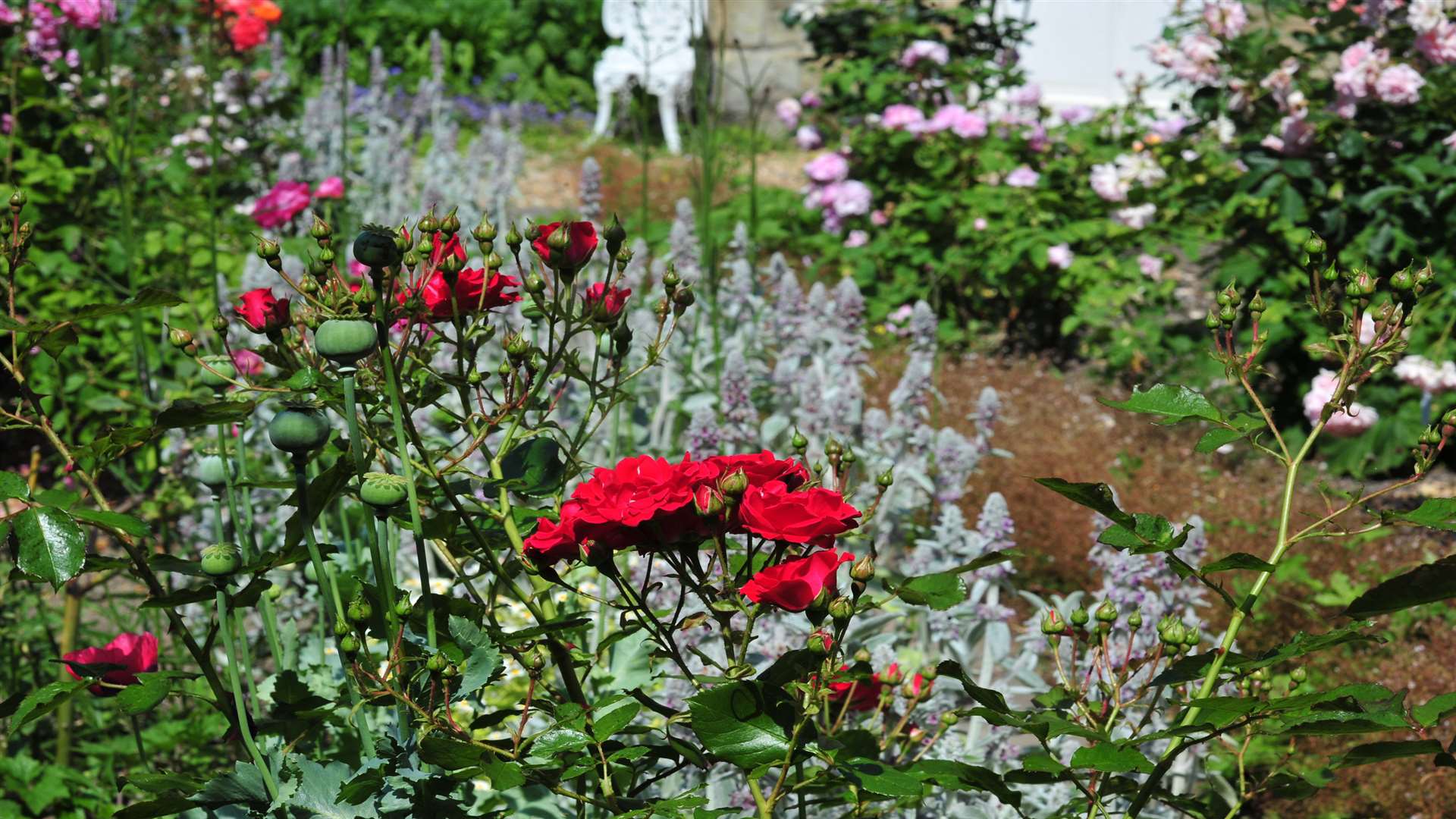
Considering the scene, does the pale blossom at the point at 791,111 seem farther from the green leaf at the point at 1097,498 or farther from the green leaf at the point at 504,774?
the green leaf at the point at 504,774

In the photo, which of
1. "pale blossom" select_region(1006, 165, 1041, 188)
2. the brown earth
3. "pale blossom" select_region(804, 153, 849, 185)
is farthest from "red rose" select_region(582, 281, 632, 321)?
"pale blossom" select_region(804, 153, 849, 185)

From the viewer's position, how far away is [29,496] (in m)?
1.14

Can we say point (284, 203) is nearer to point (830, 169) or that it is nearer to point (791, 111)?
point (830, 169)

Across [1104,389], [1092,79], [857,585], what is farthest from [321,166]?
[1092,79]

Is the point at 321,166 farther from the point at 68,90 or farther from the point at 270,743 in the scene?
the point at 270,743

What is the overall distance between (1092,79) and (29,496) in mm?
9867

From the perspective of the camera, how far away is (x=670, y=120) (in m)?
9.42

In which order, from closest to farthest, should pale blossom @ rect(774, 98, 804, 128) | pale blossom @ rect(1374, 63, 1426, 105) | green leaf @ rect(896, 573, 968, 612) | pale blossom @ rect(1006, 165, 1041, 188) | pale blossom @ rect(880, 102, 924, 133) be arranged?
green leaf @ rect(896, 573, 968, 612) → pale blossom @ rect(1374, 63, 1426, 105) → pale blossom @ rect(1006, 165, 1041, 188) → pale blossom @ rect(880, 102, 924, 133) → pale blossom @ rect(774, 98, 804, 128)

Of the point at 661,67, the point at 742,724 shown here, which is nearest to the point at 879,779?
the point at 742,724

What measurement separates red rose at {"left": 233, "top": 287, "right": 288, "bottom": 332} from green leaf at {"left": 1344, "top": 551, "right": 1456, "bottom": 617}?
3.42ft

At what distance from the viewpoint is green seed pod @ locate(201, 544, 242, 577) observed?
118 cm

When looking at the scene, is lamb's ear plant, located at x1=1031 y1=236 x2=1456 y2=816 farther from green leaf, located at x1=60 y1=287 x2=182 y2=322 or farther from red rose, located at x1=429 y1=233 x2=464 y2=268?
green leaf, located at x1=60 y1=287 x2=182 y2=322

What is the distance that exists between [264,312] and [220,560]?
10.7 inches

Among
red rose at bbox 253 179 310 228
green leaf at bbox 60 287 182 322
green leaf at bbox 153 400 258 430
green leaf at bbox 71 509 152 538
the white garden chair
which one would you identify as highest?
green leaf at bbox 60 287 182 322
